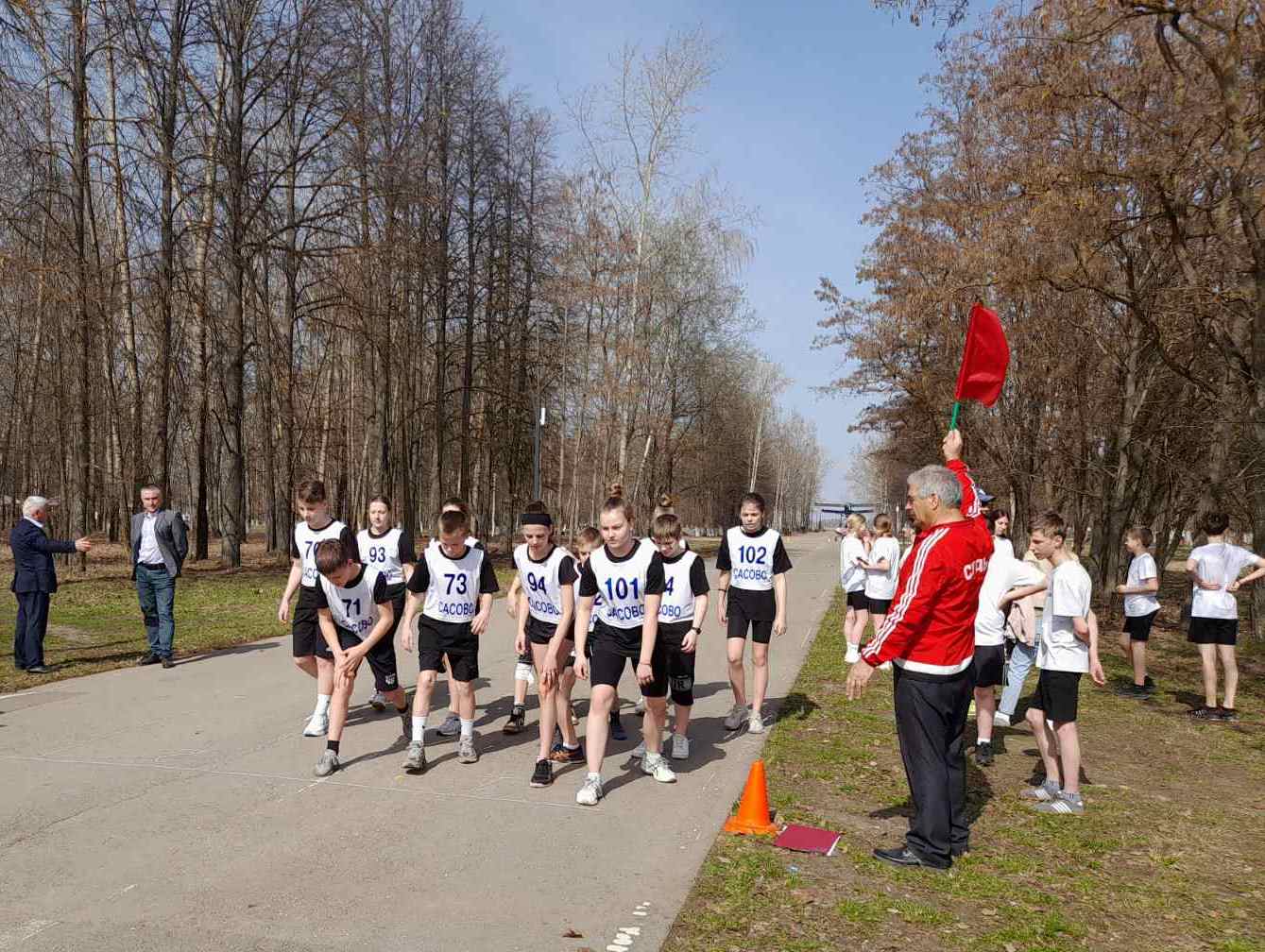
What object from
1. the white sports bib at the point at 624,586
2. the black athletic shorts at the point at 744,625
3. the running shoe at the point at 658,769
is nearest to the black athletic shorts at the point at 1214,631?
the black athletic shorts at the point at 744,625

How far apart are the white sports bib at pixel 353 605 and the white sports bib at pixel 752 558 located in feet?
9.77

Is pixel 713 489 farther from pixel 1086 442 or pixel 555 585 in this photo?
pixel 555 585

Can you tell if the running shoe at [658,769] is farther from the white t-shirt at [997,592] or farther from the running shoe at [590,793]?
the white t-shirt at [997,592]

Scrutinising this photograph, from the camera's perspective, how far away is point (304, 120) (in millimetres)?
21984

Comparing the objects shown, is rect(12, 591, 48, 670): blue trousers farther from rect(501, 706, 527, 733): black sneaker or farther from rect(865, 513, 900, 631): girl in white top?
rect(865, 513, 900, 631): girl in white top

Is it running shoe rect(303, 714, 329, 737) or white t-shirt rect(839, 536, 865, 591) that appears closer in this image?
running shoe rect(303, 714, 329, 737)

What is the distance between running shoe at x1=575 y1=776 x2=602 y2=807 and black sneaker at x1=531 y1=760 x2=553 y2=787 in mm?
354

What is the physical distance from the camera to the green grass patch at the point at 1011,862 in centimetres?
441

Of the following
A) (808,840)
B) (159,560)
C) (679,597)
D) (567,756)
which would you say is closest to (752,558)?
(679,597)

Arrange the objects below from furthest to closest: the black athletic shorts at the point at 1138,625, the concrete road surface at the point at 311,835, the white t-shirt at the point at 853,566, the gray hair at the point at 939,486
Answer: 1. the white t-shirt at the point at 853,566
2. the black athletic shorts at the point at 1138,625
3. the gray hair at the point at 939,486
4. the concrete road surface at the point at 311,835

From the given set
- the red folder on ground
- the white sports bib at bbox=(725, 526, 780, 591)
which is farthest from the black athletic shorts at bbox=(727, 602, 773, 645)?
the red folder on ground

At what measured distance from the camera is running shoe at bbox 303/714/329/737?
7.61m

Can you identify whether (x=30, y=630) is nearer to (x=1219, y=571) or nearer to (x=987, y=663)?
(x=987, y=663)

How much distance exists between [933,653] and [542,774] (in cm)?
281
